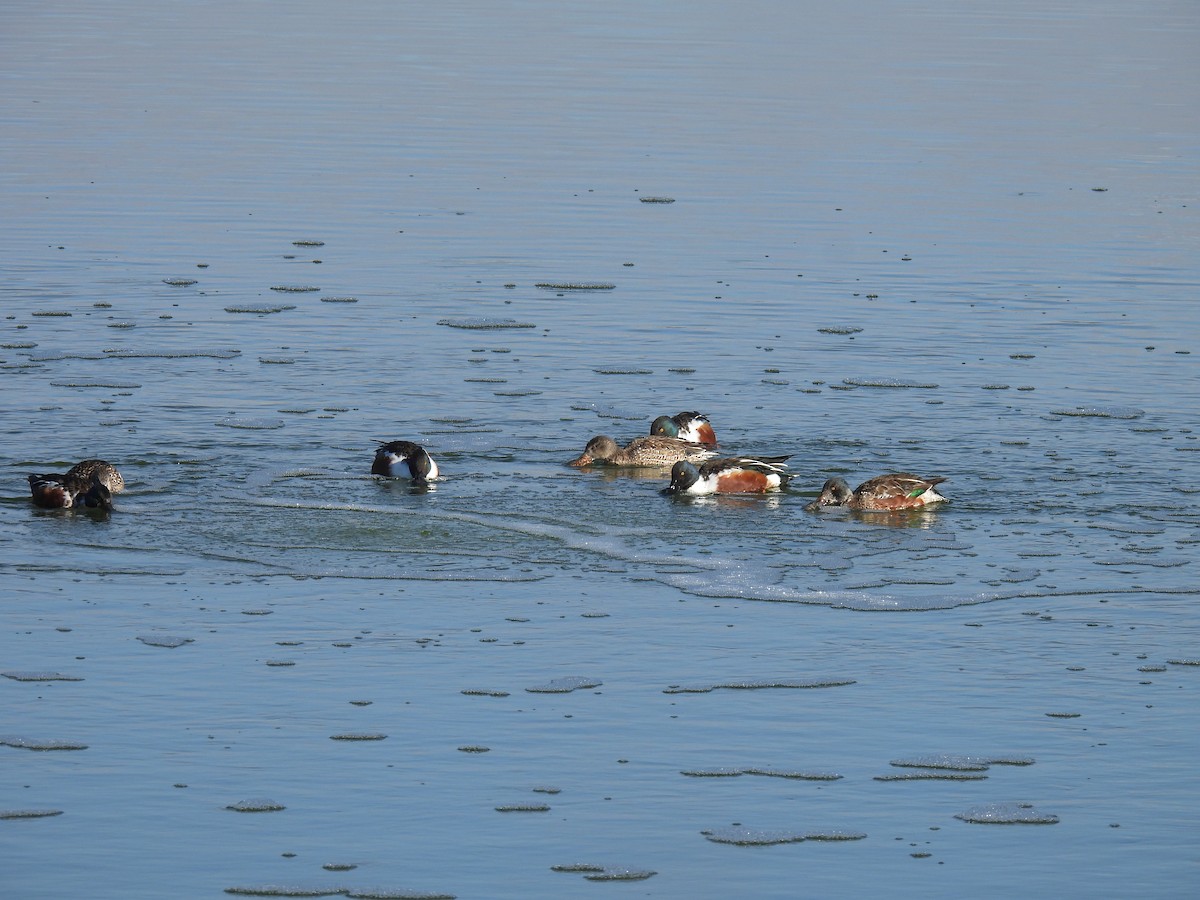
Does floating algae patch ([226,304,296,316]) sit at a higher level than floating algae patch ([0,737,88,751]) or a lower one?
higher

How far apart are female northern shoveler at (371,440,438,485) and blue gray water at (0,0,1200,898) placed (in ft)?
0.73

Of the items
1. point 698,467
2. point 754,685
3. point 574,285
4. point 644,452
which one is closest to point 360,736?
point 754,685

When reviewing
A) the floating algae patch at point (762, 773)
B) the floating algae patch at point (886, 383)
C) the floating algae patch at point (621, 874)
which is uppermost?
the floating algae patch at point (886, 383)

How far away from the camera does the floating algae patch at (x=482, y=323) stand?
2292cm

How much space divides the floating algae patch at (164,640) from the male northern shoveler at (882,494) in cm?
545

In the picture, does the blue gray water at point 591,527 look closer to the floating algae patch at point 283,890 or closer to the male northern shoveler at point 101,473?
the floating algae patch at point 283,890

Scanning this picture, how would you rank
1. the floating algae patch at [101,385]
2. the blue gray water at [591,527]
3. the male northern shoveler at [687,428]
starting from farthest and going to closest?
the floating algae patch at [101,385] < the male northern shoveler at [687,428] < the blue gray water at [591,527]

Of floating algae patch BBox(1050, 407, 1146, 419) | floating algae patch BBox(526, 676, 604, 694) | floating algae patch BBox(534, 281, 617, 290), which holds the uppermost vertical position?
floating algae patch BBox(534, 281, 617, 290)

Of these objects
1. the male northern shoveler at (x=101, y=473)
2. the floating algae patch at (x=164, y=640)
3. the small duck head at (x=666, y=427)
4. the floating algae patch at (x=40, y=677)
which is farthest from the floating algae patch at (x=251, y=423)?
the floating algae patch at (x=40, y=677)

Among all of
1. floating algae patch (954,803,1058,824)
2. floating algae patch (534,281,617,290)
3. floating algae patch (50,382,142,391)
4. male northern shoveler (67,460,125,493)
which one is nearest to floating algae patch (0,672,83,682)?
male northern shoveler (67,460,125,493)

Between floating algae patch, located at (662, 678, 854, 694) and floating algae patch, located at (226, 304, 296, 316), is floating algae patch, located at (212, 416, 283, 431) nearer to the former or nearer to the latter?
floating algae patch, located at (226, 304, 296, 316)

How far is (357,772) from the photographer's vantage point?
1043 cm

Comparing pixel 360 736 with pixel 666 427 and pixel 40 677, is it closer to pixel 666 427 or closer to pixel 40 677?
pixel 40 677

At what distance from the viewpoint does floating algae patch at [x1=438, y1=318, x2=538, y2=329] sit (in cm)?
2292
